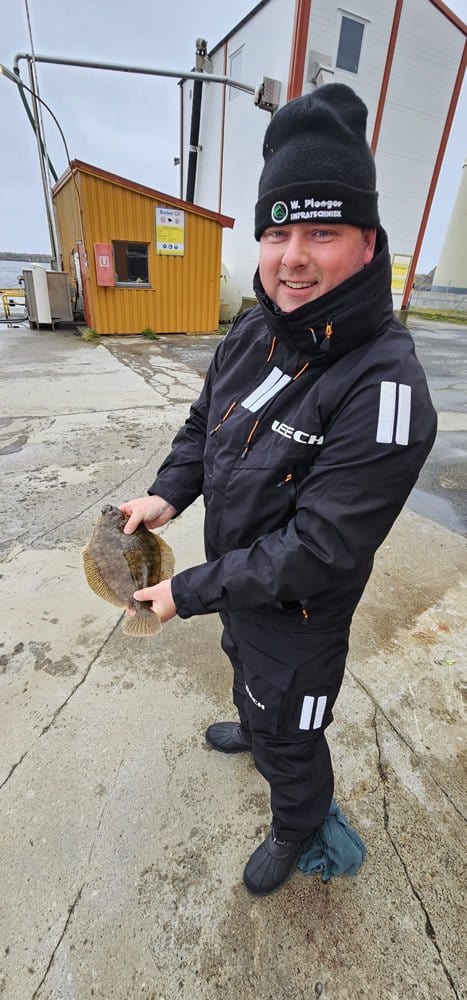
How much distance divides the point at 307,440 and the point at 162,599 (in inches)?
25.7

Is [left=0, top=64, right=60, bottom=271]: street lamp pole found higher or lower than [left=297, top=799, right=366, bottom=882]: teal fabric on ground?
higher

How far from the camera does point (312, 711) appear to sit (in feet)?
4.79

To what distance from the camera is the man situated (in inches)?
43.1

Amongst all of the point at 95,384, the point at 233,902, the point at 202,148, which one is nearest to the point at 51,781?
the point at 233,902

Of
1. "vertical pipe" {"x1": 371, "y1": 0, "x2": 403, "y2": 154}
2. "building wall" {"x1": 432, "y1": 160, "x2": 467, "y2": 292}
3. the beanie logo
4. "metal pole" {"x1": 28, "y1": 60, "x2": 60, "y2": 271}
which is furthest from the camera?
"building wall" {"x1": 432, "y1": 160, "x2": 467, "y2": 292}

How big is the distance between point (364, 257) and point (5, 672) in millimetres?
2503

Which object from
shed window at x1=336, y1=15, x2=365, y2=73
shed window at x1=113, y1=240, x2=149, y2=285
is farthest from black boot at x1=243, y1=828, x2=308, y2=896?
shed window at x1=336, y1=15, x2=365, y2=73

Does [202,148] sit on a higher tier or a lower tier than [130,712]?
higher

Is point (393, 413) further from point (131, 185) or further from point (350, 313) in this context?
point (131, 185)

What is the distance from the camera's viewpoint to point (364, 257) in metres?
1.19

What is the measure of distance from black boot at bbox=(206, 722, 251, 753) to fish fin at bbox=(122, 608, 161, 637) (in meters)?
0.79

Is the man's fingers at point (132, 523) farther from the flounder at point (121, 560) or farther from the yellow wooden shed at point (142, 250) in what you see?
the yellow wooden shed at point (142, 250)

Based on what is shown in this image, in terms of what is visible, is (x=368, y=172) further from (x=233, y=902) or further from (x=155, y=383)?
(x=155, y=383)

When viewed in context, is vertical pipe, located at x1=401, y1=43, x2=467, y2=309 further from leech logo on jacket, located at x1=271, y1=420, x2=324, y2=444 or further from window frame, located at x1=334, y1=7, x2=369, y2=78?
leech logo on jacket, located at x1=271, y1=420, x2=324, y2=444
